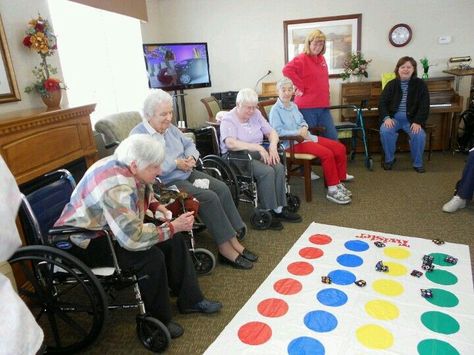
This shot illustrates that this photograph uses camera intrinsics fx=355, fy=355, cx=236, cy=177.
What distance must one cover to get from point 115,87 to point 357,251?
10.3 ft

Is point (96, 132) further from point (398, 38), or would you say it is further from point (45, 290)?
point (398, 38)

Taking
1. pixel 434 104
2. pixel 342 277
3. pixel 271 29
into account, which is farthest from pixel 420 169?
pixel 271 29

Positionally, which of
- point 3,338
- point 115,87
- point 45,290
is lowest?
point 45,290

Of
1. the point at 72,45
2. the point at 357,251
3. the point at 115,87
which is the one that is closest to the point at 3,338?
the point at 357,251

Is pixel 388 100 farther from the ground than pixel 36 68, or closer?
closer

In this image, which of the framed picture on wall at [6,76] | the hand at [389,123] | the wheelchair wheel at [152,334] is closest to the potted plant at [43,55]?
the framed picture on wall at [6,76]

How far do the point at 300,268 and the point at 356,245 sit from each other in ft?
1.58

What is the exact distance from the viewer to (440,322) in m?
1.63

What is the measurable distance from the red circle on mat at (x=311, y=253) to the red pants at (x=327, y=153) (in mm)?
871

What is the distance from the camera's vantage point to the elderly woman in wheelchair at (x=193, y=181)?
2080 millimetres

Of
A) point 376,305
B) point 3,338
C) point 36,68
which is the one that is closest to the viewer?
point 3,338

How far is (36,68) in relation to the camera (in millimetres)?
2545

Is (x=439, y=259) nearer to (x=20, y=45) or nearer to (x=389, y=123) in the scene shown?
(x=389, y=123)

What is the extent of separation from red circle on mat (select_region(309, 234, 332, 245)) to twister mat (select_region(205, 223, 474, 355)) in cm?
4
